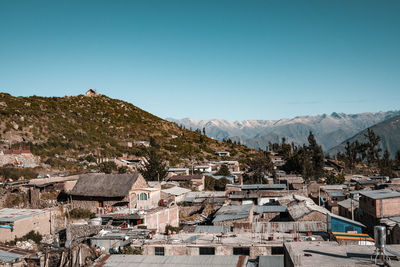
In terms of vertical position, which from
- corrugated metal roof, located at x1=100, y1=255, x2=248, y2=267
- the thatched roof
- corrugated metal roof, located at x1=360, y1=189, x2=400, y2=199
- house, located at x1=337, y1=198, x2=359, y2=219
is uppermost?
the thatched roof

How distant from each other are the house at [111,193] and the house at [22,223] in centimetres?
497

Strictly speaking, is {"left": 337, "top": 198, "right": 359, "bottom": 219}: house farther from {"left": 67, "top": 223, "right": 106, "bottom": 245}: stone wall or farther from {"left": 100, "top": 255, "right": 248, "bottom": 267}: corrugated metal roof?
{"left": 67, "top": 223, "right": 106, "bottom": 245}: stone wall

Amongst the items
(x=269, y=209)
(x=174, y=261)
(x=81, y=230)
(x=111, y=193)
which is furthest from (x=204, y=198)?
(x=174, y=261)

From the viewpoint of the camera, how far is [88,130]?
6675 cm

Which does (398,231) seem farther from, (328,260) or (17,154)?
(17,154)

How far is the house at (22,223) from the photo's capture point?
74.9ft

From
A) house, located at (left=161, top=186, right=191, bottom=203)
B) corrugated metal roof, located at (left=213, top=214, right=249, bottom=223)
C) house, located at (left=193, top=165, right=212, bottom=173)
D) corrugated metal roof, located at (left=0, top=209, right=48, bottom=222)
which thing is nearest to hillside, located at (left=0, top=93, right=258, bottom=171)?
house, located at (left=193, top=165, right=212, bottom=173)

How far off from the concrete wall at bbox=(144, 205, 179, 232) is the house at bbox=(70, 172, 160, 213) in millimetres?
4071

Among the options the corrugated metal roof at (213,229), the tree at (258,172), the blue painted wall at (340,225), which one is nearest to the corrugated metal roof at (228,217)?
the corrugated metal roof at (213,229)

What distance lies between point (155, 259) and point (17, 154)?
33361 mm

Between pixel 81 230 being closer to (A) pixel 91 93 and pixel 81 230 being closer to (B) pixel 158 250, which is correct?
(B) pixel 158 250

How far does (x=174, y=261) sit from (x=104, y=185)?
19.8 m

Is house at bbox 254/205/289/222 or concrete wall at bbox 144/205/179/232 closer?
concrete wall at bbox 144/205/179/232

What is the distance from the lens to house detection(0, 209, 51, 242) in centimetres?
2284
